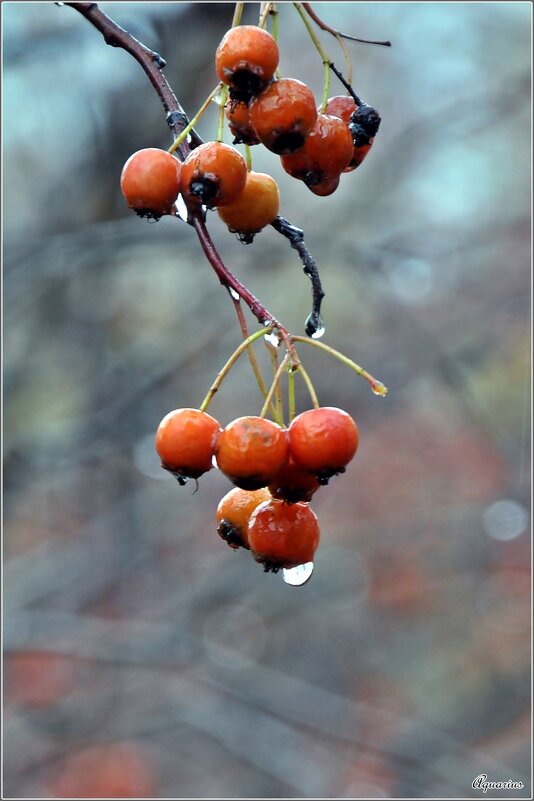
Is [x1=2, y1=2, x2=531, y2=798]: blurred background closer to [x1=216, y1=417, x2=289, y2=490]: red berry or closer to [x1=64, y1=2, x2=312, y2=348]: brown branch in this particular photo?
[x1=64, y1=2, x2=312, y2=348]: brown branch

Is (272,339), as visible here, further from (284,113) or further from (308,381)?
(284,113)

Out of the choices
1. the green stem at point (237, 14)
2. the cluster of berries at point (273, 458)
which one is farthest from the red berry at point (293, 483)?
the green stem at point (237, 14)

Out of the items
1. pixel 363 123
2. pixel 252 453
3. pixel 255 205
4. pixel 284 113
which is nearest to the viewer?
pixel 252 453

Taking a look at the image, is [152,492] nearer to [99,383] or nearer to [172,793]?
[99,383]

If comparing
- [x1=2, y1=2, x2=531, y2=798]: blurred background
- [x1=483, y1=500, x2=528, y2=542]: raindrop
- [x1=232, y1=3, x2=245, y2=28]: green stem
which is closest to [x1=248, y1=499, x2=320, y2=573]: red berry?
[x1=232, y1=3, x2=245, y2=28]: green stem

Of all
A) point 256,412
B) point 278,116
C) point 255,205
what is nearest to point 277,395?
point 255,205

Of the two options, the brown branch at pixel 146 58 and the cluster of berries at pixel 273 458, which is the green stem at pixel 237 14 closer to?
the brown branch at pixel 146 58

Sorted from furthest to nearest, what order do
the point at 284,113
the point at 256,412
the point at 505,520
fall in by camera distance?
the point at 505,520 < the point at 256,412 < the point at 284,113
